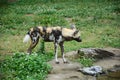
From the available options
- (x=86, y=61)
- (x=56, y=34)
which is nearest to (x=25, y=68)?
(x=56, y=34)

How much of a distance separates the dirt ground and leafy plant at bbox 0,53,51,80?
0.98ft

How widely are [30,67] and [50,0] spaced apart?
1544 cm

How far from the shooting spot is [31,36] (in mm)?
12430

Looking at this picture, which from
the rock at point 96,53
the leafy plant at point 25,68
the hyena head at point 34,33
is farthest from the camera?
the rock at point 96,53

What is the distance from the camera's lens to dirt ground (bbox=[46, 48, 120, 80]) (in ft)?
35.6

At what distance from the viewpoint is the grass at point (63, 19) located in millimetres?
15030

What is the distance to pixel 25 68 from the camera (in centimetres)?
1088

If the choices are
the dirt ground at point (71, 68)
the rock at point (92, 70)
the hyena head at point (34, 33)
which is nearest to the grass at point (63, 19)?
the hyena head at point (34, 33)

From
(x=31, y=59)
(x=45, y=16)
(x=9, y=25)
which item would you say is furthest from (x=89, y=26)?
(x=31, y=59)

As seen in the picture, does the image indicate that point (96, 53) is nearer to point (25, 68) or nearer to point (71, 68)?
point (71, 68)

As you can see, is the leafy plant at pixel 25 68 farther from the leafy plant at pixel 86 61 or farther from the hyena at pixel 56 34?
the leafy plant at pixel 86 61

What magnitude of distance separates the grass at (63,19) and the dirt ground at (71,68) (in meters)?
1.69

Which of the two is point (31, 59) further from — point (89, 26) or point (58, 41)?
point (89, 26)

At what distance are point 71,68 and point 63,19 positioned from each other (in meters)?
7.96
